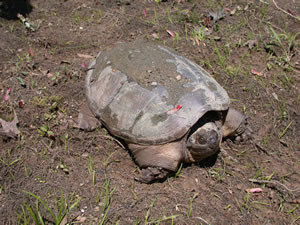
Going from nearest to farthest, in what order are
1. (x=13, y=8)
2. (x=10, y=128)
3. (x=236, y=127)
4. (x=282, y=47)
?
(x=10, y=128) → (x=236, y=127) → (x=282, y=47) → (x=13, y=8)

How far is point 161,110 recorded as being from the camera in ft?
9.60

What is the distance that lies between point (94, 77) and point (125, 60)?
1.54ft

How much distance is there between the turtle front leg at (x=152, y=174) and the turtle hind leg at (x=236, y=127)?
0.88 meters

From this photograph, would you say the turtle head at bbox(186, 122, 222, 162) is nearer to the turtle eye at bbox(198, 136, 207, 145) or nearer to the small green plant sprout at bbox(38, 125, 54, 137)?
the turtle eye at bbox(198, 136, 207, 145)

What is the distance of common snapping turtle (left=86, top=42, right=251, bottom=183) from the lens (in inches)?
114

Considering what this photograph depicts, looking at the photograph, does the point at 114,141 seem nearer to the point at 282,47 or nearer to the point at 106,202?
the point at 106,202

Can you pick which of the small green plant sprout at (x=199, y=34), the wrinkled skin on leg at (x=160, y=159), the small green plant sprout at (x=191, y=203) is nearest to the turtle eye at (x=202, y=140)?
the wrinkled skin on leg at (x=160, y=159)

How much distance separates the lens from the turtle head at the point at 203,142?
2.90 meters

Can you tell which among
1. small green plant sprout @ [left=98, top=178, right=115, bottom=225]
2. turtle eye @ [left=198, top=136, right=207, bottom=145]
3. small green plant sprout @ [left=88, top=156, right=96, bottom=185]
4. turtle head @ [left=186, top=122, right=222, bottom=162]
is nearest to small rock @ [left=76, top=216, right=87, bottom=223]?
small green plant sprout @ [left=98, top=178, right=115, bottom=225]

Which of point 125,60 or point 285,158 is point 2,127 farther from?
point 285,158

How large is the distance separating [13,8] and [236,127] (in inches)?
149

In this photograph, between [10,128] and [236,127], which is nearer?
[10,128]

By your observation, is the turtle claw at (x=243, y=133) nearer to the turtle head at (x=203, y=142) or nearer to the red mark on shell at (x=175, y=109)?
the turtle head at (x=203, y=142)

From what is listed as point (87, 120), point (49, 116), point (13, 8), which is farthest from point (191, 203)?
point (13, 8)
